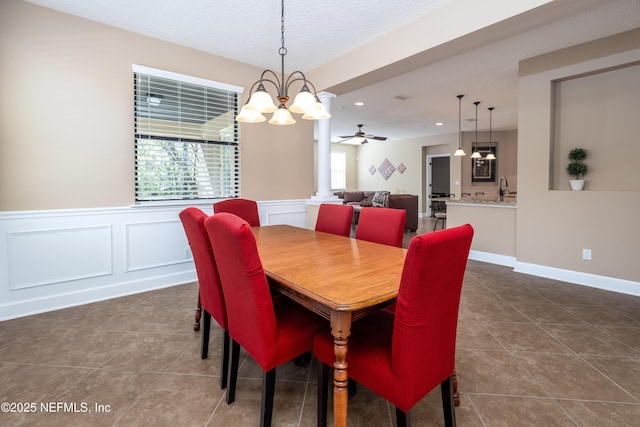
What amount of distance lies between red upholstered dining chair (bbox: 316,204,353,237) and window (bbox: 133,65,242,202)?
1522 mm

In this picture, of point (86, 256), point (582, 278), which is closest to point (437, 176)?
point (582, 278)

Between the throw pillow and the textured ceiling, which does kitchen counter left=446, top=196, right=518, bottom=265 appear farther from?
the throw pillow

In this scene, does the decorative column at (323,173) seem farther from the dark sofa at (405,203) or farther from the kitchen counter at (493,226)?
the dark sofa at (405,203)

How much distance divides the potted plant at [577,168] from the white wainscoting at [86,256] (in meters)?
4.28

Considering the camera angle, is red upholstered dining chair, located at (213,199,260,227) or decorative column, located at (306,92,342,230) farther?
decorative column, located at (306,92,342,230)

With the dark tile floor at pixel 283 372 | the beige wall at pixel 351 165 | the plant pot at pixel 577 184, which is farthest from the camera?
the beige wall at pixel 351 165

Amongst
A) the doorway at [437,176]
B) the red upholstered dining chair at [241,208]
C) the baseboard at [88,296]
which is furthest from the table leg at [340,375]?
the doorway at [437,176]

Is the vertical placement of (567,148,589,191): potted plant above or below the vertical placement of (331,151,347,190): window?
below

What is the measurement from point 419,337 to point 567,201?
136 inches

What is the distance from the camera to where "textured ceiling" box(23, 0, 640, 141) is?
8.44ft

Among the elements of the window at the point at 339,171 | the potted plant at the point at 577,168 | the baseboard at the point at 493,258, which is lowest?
the baseboard at the point at 493,258

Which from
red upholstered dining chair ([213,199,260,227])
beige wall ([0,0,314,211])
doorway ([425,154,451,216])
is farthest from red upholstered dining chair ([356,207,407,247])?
doorway ([425,154,451,216])

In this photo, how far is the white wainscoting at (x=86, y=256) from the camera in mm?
2561

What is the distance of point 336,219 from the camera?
2701 millimetres
